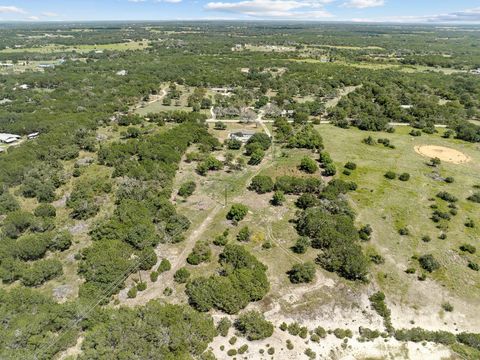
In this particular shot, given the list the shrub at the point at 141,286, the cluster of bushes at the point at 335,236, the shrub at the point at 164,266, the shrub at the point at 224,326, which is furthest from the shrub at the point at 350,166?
the shrub at the point at 141,286

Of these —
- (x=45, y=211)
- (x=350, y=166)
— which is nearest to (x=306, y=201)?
(x=350, y=166)

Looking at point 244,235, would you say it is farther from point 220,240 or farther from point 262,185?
point 262,185

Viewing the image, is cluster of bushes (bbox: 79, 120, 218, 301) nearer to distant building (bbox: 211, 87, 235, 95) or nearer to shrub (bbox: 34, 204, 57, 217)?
shrub (bbox: 34, 204, 57, 217)

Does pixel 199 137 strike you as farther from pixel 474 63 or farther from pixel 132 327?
pixel 474 63

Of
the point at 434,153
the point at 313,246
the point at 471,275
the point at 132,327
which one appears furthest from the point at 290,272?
the point at 434,153

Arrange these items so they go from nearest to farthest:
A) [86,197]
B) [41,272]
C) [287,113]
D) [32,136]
Answer: 1. [41,272]
2. [86,197]
3. [32,136]
4. [287,113]
